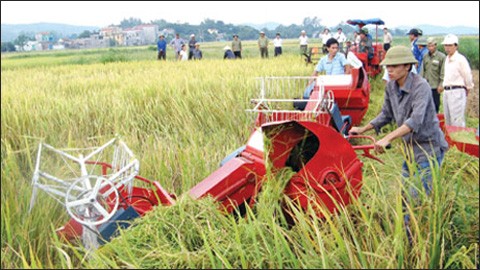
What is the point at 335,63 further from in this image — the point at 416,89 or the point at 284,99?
the point at 416,89

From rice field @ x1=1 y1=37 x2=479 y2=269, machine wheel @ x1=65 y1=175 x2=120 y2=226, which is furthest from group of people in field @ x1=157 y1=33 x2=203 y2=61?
machine wheel @ x1=65 y1=175 x2=120 y2=226

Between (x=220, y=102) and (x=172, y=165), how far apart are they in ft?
7.17

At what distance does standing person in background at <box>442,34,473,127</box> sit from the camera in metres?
6.23

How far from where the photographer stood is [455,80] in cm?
632

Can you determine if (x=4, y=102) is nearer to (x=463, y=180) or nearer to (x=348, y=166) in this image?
(x=348, y=166)

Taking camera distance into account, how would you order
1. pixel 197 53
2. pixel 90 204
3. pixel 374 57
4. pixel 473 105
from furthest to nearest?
pixel 197 53 < pixel 374 57 < pixel 473 105 < pixel 90 204

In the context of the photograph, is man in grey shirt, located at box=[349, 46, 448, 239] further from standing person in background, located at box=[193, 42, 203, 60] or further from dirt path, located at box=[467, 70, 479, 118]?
standing person in background, located at box=[193, 42, 203, 60]

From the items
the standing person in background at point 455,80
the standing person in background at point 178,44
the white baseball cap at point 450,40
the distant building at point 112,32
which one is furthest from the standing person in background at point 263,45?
the white baseball cap at point 450,40

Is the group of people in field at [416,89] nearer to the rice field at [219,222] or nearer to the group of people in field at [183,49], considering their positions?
the rice field at [219,222]

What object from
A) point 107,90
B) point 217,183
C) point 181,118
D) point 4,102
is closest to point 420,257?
point 217,183

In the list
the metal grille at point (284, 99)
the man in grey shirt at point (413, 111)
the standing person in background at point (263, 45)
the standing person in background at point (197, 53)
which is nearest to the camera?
the man in grey shirt at point (413, 111)

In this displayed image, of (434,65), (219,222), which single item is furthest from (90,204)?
(434,65)

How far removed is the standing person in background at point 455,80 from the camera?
6.23 metres

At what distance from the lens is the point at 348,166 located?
316 cm
